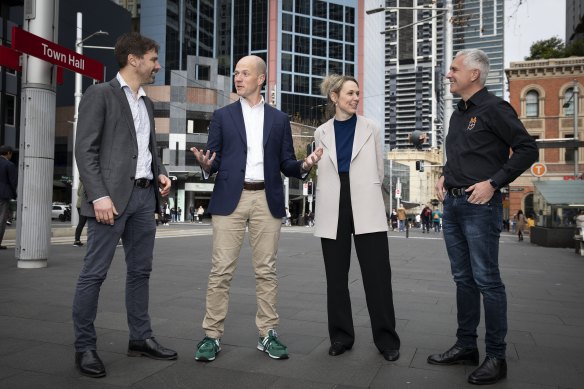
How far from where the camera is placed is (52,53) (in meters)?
7.15

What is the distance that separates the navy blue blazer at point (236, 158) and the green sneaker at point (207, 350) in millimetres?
841

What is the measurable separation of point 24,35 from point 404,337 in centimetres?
582

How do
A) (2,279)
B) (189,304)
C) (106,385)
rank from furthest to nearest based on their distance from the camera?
(2,279) < (189,304) < (106,385)

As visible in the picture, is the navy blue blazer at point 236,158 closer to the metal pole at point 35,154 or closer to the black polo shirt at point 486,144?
the black polo shirt at point 486,144

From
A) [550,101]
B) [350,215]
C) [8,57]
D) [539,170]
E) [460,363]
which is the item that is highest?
[550,101]

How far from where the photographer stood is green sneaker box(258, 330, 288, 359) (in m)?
3.40

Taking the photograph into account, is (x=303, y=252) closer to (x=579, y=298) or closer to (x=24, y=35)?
(x=579, y=298)

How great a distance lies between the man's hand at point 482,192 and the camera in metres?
3.18

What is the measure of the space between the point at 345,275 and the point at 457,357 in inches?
37.0

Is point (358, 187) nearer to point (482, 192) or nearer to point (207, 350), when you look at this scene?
point (482, 192)

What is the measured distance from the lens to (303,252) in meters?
12.4

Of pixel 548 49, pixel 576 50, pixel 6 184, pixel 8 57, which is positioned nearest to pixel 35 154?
pixel 8 57

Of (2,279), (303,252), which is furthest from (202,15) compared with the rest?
(2,279)

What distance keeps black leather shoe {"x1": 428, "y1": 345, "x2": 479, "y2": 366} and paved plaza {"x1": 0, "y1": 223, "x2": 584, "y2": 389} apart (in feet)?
0.28
